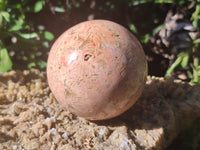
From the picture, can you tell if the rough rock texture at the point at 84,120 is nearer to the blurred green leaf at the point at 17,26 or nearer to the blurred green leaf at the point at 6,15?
the blurred green leaf at the point at 17,26

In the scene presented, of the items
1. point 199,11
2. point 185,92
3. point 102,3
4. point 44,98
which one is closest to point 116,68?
point 44,98

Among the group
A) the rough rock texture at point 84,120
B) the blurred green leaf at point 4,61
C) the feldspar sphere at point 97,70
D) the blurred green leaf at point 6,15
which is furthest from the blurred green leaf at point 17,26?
the feldspar sphere at point 97,70

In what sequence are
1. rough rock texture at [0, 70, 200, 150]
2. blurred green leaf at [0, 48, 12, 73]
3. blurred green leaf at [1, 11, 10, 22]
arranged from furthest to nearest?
blurred green leaf at [0, 48, 12, 73] → blurred green leaf at [1, 11, 10, 22] → rough rock texture at [0, 70, 200, 150]

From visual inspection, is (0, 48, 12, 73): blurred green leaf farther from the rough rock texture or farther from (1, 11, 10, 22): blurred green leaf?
(1, 11, 10, 22): blurred green leaf

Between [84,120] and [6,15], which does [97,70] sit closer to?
[84,120]

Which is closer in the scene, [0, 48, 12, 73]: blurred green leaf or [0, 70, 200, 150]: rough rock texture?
[0, 70, 200, 150]: rough rock texture

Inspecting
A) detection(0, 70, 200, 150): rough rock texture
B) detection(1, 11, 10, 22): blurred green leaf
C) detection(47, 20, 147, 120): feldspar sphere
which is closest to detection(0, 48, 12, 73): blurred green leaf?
detection(0, 70, 200, 150): rough rock texture

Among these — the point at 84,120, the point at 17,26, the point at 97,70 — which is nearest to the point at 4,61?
the point at 17,26
